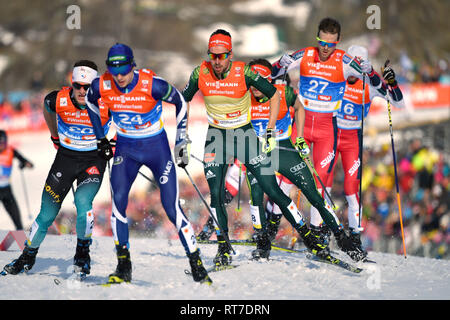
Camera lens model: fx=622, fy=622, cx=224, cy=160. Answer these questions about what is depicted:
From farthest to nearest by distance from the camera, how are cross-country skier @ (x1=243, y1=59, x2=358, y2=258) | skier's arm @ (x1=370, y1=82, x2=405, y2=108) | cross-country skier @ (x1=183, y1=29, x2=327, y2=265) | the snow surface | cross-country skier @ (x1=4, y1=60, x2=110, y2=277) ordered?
skier's arm @ (x1=370, y1=82, x2=405, y2=108)
cross-country skier @ (x1=243, y1=59, x2=358, y2=258)
cross-country skier @ (x1=183, y1=29, x2=327, y2=265)
cross-country skier @ (x1=4, y1=60, x2=110, y2=277)
the snow surface

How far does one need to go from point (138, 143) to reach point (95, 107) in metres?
0.65

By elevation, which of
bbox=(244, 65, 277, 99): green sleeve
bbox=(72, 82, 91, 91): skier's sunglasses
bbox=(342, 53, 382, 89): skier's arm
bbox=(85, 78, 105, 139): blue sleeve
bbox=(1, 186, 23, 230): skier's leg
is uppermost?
bbox=(342, 53, 382, 89): skier's arm

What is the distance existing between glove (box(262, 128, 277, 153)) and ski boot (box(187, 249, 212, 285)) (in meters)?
1.55

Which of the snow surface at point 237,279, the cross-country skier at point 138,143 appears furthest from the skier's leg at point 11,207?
the cross-country skier at point 138,143

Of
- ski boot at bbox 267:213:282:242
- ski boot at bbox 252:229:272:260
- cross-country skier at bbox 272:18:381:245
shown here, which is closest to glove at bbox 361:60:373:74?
cross-country skier at bbox 272:18:381:245

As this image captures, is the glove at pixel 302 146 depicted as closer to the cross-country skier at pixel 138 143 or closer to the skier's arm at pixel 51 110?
the cross-country skier at pixel 138 143

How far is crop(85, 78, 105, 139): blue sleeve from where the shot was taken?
6.70 metres

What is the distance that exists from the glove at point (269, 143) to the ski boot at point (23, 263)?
3034 millimetres

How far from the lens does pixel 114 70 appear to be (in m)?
6.41

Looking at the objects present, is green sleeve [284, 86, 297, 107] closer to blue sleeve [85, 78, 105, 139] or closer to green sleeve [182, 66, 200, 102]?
green sleeve [182, 66, 200, 102]

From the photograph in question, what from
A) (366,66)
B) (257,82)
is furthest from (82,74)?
(366,66)

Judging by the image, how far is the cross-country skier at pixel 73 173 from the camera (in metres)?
7.28

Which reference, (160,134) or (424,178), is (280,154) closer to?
(160,134)
